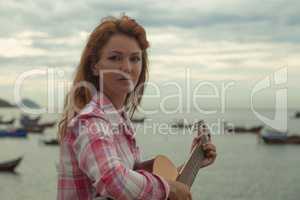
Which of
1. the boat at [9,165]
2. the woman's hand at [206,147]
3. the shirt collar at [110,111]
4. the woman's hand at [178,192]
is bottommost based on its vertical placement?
the boat at [9,165]

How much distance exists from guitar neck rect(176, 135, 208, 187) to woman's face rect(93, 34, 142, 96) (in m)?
0.31

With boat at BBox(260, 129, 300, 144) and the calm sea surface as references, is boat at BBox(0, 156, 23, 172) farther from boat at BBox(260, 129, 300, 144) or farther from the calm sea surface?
boat at BBox(260, 129, 300, 144)

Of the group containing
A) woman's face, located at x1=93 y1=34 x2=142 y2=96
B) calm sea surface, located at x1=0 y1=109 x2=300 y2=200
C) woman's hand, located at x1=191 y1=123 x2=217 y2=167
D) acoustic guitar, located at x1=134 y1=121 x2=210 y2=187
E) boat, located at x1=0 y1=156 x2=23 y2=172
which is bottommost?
calm sea surface, located at x1=0 y1=109 x2=300 y2=200

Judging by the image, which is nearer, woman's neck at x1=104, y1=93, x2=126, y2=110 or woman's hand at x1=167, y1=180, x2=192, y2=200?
woman's hand at x1=167, y1=180, x2=192, y2=200

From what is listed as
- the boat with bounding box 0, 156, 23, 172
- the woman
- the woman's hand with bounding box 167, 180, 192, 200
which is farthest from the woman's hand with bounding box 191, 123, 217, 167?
the boat with bounding box 0, 156, 23, 172

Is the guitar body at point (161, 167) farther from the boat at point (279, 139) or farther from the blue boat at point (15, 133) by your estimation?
the blue boat at point (15, 133)

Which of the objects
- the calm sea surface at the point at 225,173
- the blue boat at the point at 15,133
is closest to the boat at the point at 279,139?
the calm sea surface at the point at 225,173

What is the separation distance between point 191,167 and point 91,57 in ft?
1.53

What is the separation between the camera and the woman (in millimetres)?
1389

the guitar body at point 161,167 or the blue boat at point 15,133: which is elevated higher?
the guitar body at point 161,167

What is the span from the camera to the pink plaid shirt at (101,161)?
1378 millimetres

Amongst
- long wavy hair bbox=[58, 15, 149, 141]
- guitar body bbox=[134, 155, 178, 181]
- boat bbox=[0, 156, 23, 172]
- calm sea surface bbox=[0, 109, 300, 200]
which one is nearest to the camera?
long wavy hair bbox=[58, 15, 149, 141]

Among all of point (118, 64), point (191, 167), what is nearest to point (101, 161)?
point (118, 64)

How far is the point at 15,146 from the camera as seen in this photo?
4672cm
